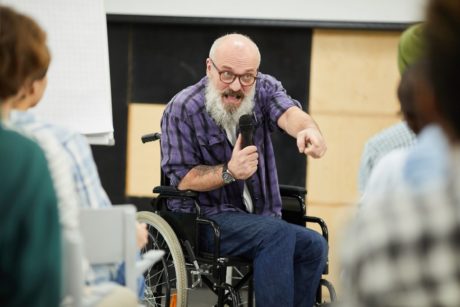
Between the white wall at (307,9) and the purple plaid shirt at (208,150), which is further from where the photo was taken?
the white wall at (307,9)

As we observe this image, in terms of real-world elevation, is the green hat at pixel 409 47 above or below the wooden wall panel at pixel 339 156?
above

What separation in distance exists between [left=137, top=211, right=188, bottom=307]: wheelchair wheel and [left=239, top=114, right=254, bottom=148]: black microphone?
0.45 meters

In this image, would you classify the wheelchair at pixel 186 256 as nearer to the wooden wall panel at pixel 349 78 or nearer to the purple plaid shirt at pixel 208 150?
the purple plaid shirt at pixel 208 150

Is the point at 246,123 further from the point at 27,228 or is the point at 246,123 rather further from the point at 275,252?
the point at 27,228

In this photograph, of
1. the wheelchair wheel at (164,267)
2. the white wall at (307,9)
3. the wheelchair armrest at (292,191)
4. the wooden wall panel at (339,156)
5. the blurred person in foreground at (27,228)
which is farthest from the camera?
the wooden wall panel at (339,156)

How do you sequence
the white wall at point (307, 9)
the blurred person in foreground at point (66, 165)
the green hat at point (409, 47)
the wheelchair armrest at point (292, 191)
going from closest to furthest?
the blurred person in foreground at point (66, 165) < the green hat at point (409, 47) < the wheelchair armrest at point (292, 191) < the white wall at point (307, 9)

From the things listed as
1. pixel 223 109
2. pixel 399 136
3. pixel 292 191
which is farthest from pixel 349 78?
pixel 399 136

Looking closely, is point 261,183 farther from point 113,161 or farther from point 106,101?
point 113,161

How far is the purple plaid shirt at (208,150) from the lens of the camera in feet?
10.5

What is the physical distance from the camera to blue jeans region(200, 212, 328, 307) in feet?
9.54

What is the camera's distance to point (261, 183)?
328cm

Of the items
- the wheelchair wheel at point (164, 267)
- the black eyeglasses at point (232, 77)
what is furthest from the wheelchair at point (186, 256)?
the black eyeglasses at point (232, 77)

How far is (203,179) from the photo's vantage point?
10.2ft

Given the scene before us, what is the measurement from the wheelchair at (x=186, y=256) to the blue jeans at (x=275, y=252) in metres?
0.06
